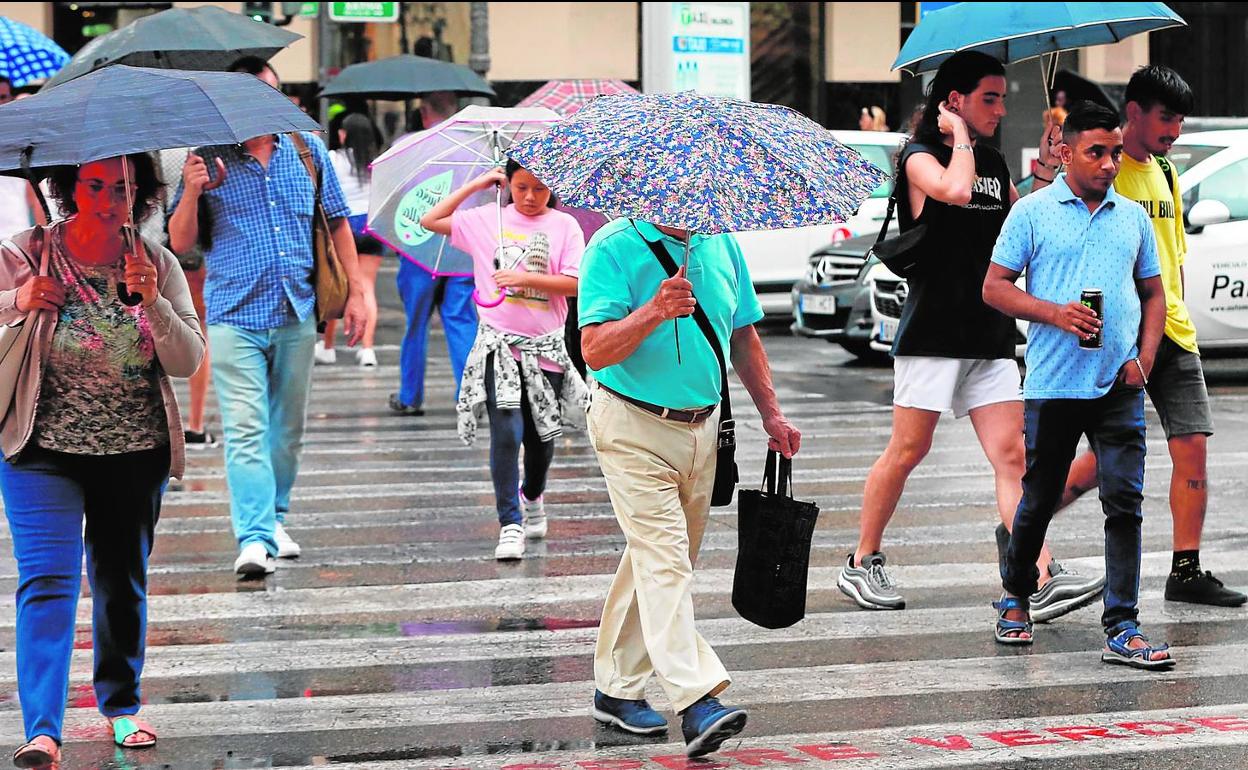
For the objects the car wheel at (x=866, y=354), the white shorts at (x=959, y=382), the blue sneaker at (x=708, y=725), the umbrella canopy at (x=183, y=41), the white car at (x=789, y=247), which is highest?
the umbrella canopy at (x=183, y=41)

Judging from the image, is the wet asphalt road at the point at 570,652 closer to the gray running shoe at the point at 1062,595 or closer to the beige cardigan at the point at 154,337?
the gray running shoe at the point at 1062,595

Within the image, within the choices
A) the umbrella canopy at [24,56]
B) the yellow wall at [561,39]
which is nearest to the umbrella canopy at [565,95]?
the umbrella canopy at [24,56]

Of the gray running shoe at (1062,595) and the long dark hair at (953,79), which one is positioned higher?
the long dark hair at (953,79)

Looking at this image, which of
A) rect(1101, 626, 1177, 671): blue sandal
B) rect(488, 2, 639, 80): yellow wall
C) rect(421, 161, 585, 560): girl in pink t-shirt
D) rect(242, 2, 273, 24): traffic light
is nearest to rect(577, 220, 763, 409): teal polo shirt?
rect(1101, 626, 1177, 671): blue sandal

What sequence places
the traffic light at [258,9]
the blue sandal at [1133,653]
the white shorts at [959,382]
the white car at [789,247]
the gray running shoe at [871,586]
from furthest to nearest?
the traffic light at [258,9]
the white car at [789,247]
the gray running shoe at [871,586]
the white shorts at [959,382]
the blue sandal at [1133,653]

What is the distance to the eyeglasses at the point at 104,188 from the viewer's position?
216 inches

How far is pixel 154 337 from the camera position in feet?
18.0

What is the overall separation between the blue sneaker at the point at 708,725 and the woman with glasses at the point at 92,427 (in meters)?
1.63

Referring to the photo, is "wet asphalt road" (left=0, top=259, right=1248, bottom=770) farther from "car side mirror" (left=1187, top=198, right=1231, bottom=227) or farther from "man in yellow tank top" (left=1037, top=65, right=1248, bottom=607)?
"car side mirror" (left=1187, top=198, right=1231, bottom=227)

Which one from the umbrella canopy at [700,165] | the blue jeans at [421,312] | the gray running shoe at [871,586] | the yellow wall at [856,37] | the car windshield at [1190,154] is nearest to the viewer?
the umbrella canopy at [700,165]

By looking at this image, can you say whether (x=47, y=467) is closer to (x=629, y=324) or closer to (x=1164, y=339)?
(x=629, y=324)

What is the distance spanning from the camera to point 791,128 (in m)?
5.50

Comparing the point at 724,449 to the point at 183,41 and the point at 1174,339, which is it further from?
the point at 183,41

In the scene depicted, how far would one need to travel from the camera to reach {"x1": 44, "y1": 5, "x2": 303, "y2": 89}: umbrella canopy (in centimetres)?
876
